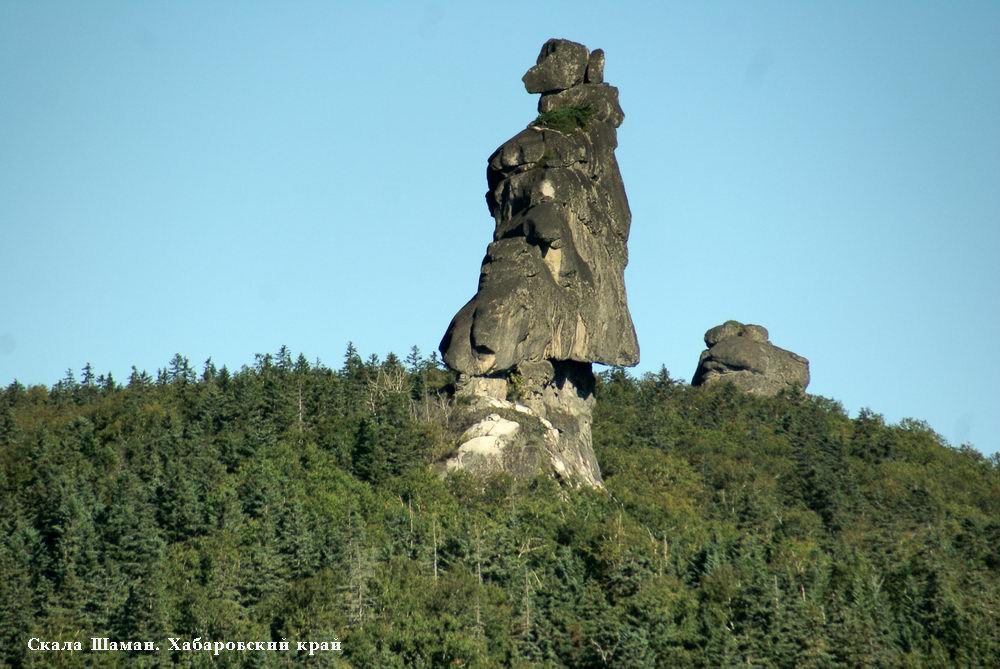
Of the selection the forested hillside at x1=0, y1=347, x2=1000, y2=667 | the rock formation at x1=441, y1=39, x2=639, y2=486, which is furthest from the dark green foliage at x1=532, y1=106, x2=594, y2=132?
the forested hillside at x1=0, y1=347, x2=1000, y2=667

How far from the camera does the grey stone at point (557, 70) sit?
121 meters

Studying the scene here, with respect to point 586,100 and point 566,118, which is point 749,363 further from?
point 566,118

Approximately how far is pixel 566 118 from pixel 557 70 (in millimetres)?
3815

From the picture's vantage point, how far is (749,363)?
159000 mm

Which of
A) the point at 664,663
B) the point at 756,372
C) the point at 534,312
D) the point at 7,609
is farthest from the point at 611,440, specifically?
the point at 7,609

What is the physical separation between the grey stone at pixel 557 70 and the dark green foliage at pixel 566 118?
77.0 inches

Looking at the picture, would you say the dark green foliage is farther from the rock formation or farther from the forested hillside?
the forested hillside

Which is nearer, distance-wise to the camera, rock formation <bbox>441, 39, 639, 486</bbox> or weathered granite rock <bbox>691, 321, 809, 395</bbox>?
rock formation <bbox>441, 39, 639, 486</bbox>

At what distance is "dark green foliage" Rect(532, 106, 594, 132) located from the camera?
118956 mm

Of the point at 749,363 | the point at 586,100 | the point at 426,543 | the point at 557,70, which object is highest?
the point at 557,70

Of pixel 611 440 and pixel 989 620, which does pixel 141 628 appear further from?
pixel 611 440

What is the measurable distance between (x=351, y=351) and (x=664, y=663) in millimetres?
58678

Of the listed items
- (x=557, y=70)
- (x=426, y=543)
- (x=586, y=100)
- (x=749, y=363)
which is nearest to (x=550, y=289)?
(x=586, y=100)

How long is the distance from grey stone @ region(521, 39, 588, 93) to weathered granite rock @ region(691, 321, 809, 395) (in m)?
43.0
